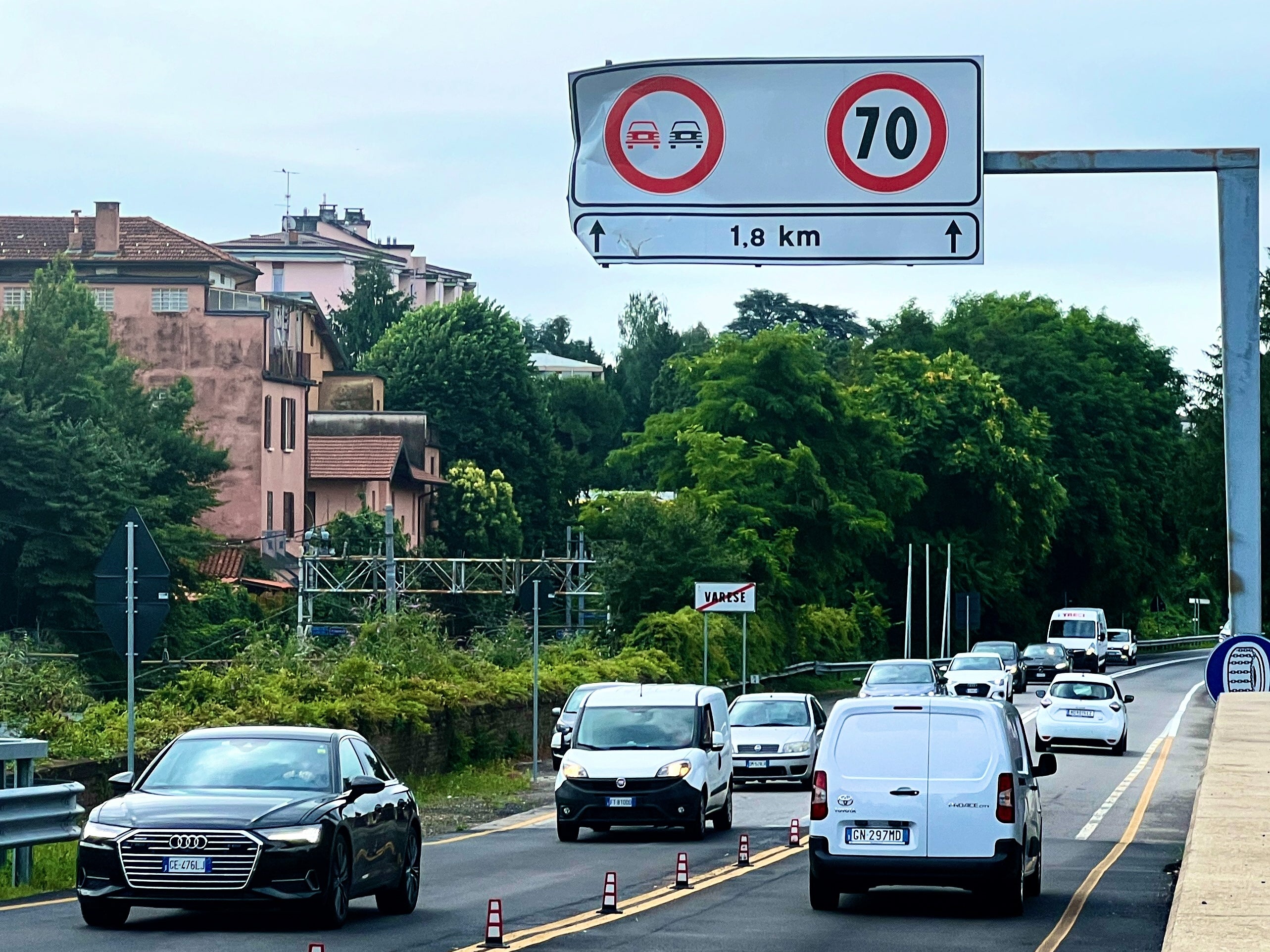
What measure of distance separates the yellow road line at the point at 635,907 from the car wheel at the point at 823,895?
1.21 meters

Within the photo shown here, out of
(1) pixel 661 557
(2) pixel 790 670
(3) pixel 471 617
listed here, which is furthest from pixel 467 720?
(3) pixel 471 617

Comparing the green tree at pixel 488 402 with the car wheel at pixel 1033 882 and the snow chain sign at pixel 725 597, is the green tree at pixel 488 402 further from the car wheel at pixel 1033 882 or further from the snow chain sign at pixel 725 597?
the car wheel at pixel 1033 882

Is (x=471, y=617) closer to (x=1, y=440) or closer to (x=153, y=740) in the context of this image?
(x=1, y=440)

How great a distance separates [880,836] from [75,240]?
3231 inches

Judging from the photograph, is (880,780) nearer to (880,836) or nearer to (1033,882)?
(880,836)

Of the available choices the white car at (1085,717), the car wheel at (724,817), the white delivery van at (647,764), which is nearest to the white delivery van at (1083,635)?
the white car at (1085,717)

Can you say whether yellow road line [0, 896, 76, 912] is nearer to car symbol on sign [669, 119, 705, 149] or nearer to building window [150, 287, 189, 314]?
car symbol on sign [669, 119, 705, 149]

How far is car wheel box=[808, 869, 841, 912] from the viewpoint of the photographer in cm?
1714

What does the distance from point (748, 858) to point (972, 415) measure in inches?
2745

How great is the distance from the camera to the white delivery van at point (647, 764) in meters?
24.5

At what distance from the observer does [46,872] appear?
61.6 feet

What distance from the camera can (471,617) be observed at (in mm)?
82812

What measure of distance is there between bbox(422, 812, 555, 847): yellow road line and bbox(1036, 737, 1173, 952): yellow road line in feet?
24.1

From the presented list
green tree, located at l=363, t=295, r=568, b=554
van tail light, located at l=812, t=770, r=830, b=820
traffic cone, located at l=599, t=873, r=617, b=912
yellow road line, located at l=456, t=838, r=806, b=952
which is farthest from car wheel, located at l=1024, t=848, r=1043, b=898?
green tree, located at l=363, t=295, r=568, b=554
